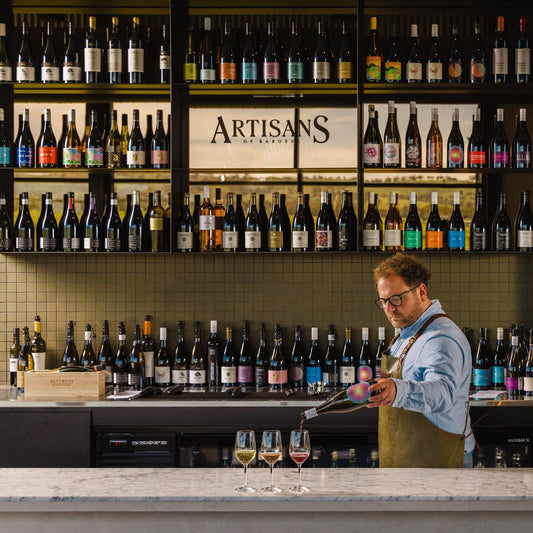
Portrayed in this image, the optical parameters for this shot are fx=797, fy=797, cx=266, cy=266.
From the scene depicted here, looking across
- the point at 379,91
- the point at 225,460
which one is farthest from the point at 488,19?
the point at 225,460

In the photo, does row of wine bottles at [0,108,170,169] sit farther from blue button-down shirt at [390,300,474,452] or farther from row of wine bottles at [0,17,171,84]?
blue button-down shirt at [390,300,474,452]

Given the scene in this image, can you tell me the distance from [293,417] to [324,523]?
1.79 meters

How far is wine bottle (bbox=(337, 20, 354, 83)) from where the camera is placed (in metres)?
4.21

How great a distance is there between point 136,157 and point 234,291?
943mm

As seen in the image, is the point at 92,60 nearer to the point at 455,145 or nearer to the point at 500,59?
the point at 455,145

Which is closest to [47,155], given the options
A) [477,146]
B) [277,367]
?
[277,367]

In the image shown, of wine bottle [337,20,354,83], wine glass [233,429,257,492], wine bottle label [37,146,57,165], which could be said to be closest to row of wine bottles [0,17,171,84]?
wine bottle label [37,146,57,165]

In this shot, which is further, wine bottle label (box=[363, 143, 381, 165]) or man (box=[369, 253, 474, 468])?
wine bottle label (box=[363, 143, 381, 165])

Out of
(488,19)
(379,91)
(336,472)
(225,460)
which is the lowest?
(225,460)

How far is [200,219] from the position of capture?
4289mm

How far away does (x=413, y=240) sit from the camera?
4.22m

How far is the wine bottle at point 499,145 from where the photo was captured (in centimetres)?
426

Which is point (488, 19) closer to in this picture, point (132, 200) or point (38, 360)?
point (132, 200)

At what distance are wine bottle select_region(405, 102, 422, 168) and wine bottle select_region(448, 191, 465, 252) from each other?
29 cm
